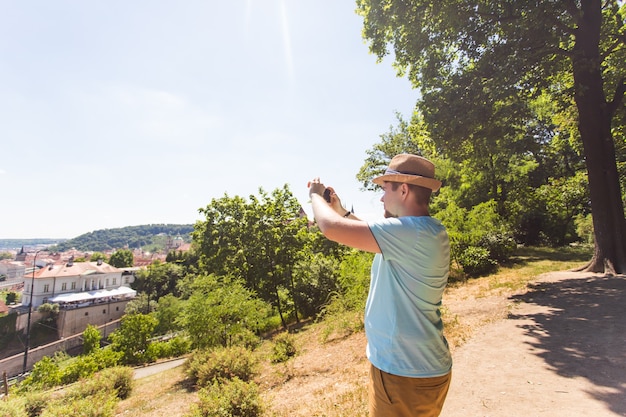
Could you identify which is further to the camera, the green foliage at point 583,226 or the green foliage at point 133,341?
the green foliage at point 583,226

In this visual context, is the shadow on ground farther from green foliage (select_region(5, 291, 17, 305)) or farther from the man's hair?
green foliage (select_region(5, 291, 17, 305))

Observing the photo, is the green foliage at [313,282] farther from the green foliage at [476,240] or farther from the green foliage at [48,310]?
the green foliage at [48,310]

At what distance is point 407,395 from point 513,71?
1080 centimetres

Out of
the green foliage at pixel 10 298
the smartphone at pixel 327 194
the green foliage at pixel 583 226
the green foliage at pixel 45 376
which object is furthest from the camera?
the green foliage at pixel 10 298

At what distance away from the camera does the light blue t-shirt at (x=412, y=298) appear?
1.68 metres

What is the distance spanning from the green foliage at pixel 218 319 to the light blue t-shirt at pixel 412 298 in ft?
36.0

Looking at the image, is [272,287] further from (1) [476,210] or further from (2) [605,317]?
(2) [605,317]

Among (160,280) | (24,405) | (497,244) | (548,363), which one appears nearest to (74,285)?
(160,280)

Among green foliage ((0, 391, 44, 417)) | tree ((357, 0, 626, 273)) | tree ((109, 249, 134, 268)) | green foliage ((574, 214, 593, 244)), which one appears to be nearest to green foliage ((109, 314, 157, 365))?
green foliage ((0, 391, 44, 417))

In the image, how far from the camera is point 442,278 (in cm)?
179

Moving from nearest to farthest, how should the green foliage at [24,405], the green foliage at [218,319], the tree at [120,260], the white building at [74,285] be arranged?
the green foliage at [24,405] → the green foliage at [218,319] → the white building at [74,285] → the tree at [120,260]

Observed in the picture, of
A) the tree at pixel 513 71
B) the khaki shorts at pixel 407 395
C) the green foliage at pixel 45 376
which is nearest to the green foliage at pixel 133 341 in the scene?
the green foliage at pixel 45 376

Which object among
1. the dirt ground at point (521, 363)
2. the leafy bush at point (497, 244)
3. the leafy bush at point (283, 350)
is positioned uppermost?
the leafy bush at point (497, 244)

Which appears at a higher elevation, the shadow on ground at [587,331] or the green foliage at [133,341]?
the shadow on ground at [587,331]
